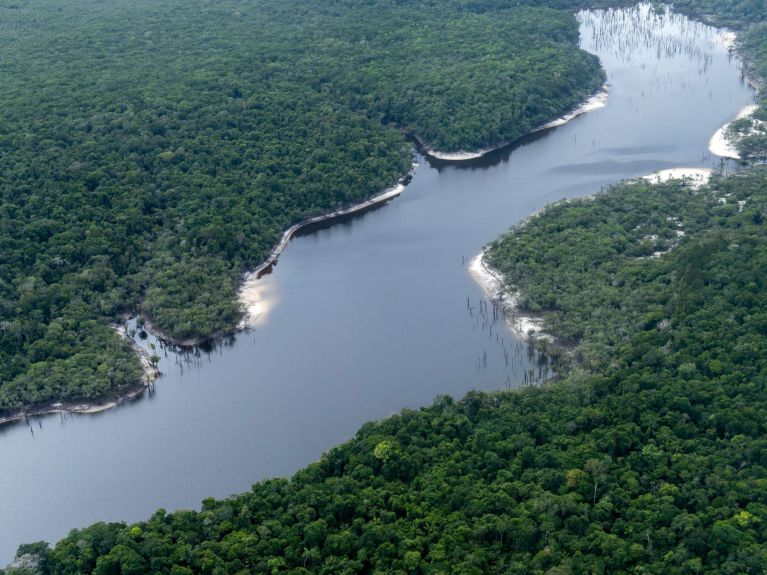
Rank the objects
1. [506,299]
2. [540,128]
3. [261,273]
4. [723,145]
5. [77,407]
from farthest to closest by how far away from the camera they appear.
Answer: [540,128] → [723,145] → [261,273] → [506,299] → [77,407]

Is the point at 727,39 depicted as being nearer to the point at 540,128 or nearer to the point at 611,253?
the point at 540,128

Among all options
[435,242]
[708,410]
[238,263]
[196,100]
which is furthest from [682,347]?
[196,100]

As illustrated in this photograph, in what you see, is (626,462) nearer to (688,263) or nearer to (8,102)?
(688,263)

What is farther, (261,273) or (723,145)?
(723,145)

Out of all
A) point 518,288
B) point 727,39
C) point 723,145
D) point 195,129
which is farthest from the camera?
point 727,39

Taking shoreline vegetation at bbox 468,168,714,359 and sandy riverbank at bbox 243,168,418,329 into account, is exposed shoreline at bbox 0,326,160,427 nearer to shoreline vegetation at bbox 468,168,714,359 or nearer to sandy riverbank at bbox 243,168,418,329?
sandy riverbank at bbox 243,168,418,329

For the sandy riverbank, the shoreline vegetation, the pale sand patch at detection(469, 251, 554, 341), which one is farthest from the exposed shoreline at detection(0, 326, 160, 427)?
the shoreline vegetation

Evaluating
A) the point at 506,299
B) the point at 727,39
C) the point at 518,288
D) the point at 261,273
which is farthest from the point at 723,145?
the point at 261,273

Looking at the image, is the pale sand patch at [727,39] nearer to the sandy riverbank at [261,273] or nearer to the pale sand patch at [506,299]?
the sandy riverbank at [261,273]
